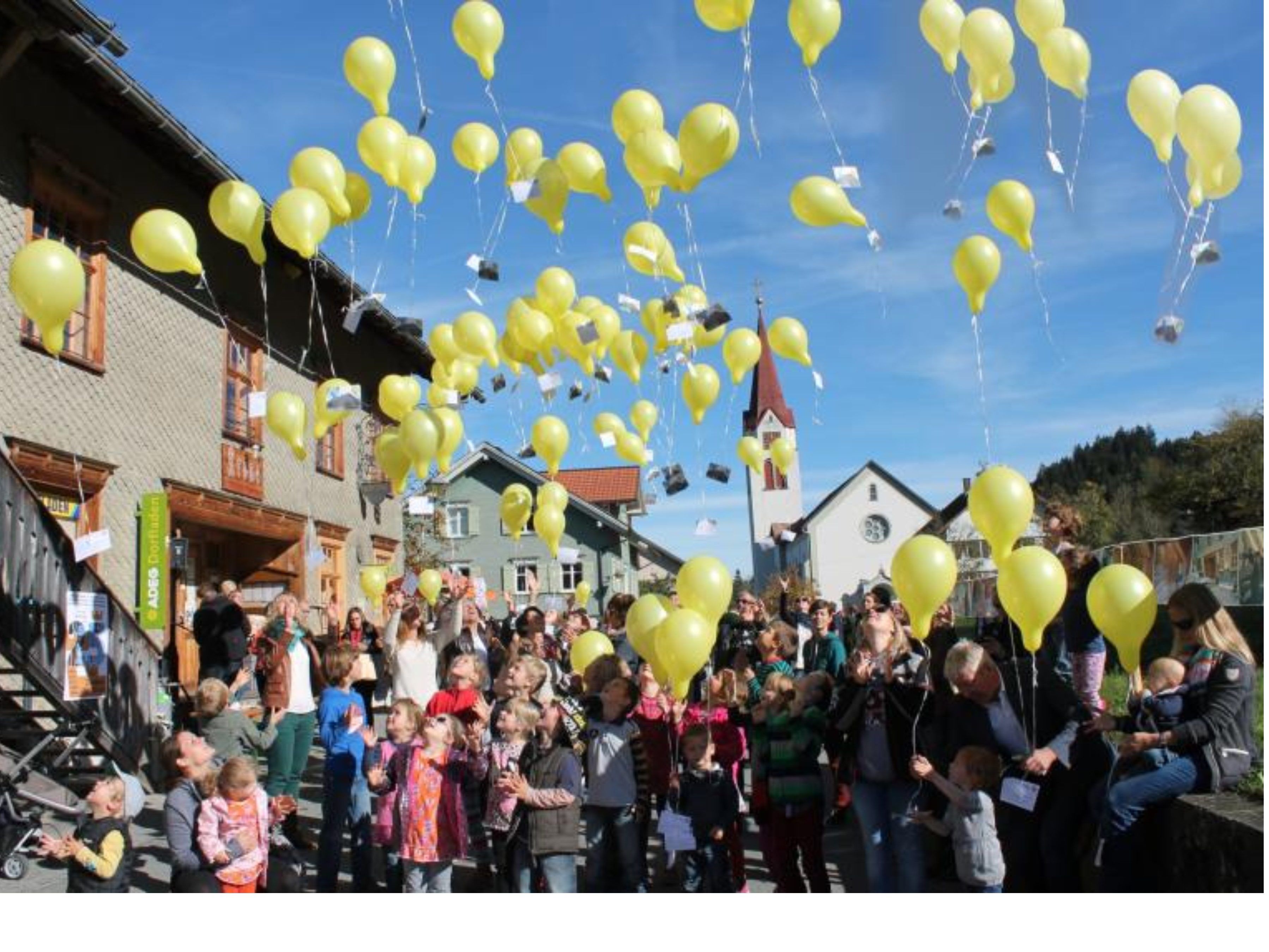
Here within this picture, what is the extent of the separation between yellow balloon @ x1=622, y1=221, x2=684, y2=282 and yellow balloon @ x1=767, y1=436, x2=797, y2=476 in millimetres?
1491

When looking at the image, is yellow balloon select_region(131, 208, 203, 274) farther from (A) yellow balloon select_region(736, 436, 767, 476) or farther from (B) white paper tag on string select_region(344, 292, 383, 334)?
(A) yellow balloon select_region(736, 436, 767, 476)

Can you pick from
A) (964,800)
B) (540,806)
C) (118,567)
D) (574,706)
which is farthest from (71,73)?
(964,800)

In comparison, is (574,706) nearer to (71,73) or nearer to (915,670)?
(915,670)

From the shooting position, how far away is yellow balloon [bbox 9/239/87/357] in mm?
4516

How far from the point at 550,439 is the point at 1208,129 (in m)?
3.97

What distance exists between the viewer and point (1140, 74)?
454cm

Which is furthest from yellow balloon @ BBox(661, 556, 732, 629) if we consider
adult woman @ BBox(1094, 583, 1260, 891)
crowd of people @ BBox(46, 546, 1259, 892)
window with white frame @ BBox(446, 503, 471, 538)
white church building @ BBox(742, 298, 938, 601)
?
white church building @ BBox(742, 298, 938, 601)

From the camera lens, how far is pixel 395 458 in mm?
6039

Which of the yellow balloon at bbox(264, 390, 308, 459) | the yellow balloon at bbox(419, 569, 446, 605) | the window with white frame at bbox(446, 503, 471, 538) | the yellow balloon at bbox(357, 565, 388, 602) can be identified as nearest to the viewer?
the yellow balloon at bbox(264, 390, 308, 459)

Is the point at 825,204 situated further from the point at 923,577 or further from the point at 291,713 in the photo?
the point at 291,713

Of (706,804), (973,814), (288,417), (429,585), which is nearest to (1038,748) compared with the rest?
(973,814)

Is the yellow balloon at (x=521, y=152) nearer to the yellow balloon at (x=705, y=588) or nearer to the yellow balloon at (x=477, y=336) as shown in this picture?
the yellow balloon at (x=477, y=336)
